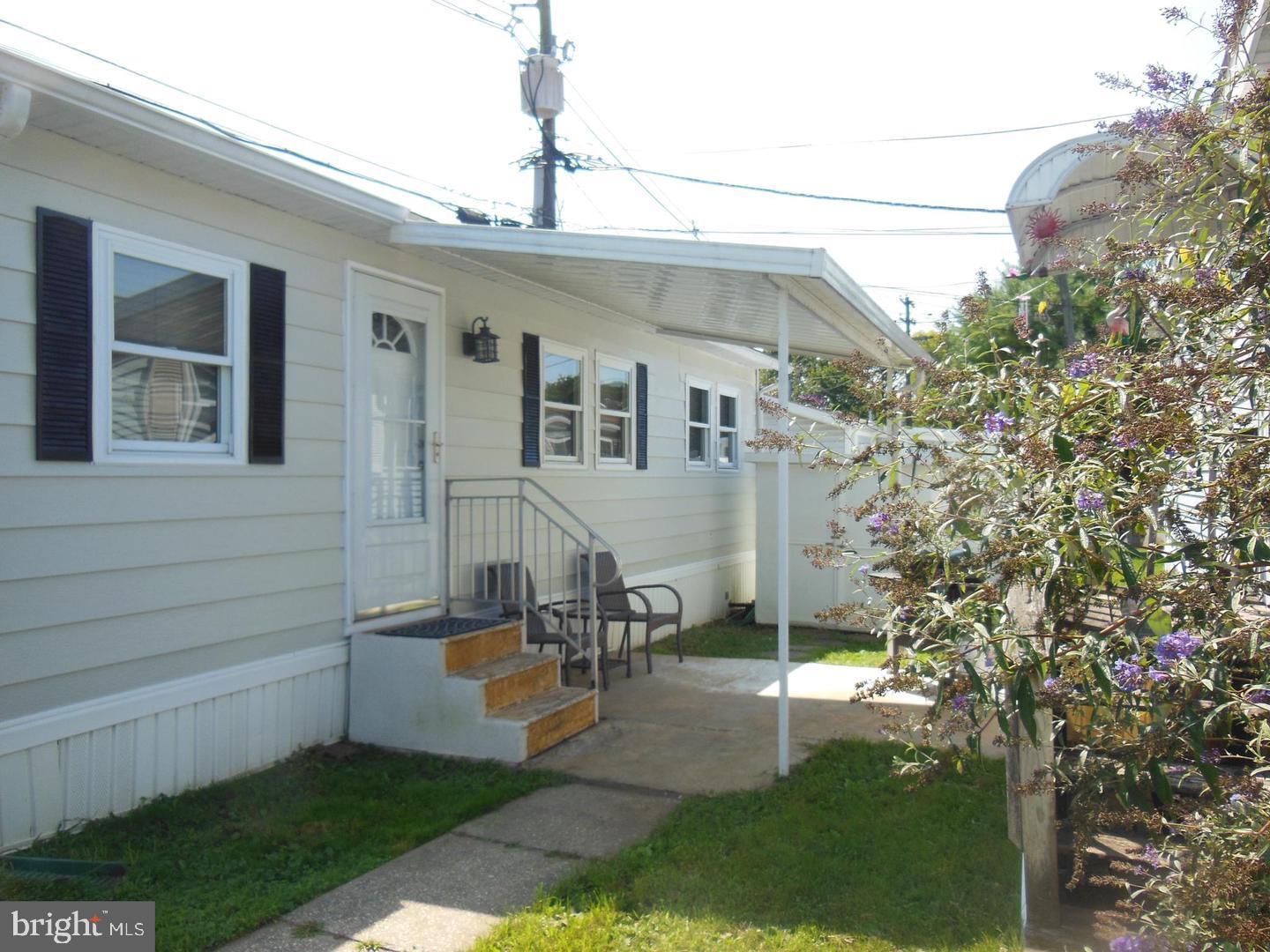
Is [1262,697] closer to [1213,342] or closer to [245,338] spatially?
[1213,342]

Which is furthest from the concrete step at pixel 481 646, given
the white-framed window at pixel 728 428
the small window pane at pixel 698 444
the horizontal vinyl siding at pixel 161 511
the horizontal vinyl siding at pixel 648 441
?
the white-framed window at pixel 728 428

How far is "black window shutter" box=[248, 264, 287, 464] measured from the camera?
16.3 ft

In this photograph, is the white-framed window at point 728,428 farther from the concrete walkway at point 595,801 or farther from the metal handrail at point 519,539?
the metal handrail at point 519,539

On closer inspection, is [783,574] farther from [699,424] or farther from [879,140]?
[879,140]

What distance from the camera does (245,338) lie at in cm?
495

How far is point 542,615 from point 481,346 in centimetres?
188

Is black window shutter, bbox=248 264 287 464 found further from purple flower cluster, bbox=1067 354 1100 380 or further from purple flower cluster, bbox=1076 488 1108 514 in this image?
purple flower cluster, bbox=1076 488 1108 514

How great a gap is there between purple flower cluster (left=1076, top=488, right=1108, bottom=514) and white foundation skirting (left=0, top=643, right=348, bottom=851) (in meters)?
3.96

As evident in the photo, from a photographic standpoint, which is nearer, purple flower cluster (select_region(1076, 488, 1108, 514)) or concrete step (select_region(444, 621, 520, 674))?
purple flower cluster (select_region(1076, 488, 1108, 514))

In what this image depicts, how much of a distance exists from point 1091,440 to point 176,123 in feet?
12.9

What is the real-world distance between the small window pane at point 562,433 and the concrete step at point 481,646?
202 centimetres

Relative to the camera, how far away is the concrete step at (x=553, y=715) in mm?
5309

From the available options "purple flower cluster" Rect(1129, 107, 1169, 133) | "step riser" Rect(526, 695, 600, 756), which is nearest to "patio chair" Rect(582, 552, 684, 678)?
"step riser" Rect(526, 695, 600, 756)

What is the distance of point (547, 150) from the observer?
11.8 metres
